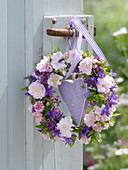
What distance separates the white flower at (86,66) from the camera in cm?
158

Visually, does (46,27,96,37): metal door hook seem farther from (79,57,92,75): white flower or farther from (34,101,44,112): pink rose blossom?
(34,101,44,112): pink rose blossom

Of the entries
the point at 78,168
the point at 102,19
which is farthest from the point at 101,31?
the point at 78,168

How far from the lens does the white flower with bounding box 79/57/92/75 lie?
62.3 inches

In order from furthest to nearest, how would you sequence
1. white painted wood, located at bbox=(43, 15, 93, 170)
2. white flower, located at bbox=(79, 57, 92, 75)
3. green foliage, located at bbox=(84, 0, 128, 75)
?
green foliage, located at bbox=(84, 0, 128, 75), white painted wood, located at bbox=(43, 15, 93, 170), white flower, located at bbox=(79, 57, 92, 75)

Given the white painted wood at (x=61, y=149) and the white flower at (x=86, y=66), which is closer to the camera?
the white flower at (x=86, y=66)

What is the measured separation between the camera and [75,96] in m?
1.64

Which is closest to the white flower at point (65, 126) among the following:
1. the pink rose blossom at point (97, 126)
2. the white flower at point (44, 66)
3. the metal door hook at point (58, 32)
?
the pink rose blossom at point (97, 126)

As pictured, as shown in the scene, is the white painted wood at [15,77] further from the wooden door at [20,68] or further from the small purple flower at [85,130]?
the small purple flower at [85,130]

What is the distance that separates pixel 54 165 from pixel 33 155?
150 millimetres

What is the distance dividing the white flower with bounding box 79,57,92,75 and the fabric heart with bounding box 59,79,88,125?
2.2 inches

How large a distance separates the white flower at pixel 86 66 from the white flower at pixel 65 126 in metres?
0.20

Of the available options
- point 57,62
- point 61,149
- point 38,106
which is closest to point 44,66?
point 57,62

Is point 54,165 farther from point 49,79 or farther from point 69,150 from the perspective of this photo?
point 49,79

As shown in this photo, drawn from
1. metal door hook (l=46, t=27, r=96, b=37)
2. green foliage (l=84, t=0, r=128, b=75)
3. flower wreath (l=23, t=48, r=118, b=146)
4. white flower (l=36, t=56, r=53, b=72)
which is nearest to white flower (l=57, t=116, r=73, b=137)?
flower wreath (l=23, t=48, r=118, b=146)
